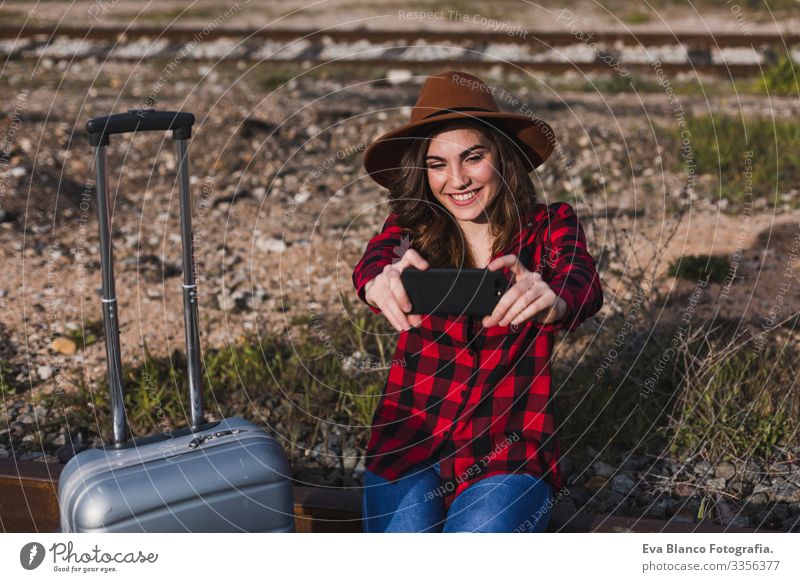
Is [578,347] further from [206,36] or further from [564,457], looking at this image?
[206,36]

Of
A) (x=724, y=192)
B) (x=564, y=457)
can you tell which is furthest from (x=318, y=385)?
(x=724, y=192)

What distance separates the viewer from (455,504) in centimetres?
302

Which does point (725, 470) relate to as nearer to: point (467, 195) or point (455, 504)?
point (455, 504)

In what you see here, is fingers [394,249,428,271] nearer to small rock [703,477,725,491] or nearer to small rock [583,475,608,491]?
small rock [583,475,608,491]

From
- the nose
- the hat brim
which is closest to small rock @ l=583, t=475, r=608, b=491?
the hat brim

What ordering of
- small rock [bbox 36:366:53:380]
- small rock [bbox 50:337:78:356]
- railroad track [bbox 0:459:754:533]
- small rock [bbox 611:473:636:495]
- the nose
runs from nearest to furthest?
the nose, railroad track [bbox 0:459:754:533], small rock [bbox 611:473:636:495], small rock [bbox 36:366:53:380], small rock [bbox 50:337:78:356]

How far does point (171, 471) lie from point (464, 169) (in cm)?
120

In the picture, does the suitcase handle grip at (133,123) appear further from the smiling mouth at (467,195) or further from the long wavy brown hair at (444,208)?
the smiling mouth at (467,195)

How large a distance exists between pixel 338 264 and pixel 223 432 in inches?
116

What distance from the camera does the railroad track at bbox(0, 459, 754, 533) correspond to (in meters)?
3.23

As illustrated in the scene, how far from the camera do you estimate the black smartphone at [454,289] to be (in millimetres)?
2678

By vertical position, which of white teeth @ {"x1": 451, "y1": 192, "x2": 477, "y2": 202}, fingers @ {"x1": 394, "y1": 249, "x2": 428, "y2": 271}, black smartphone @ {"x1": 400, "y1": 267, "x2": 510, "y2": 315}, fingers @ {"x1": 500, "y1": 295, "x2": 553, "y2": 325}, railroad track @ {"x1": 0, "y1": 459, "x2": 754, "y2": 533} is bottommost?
railroad track @ {"x1": 0, "y1": 459, "x2": 754, "y2": 533}

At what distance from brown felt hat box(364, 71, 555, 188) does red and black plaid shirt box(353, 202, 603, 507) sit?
7.8 inches
